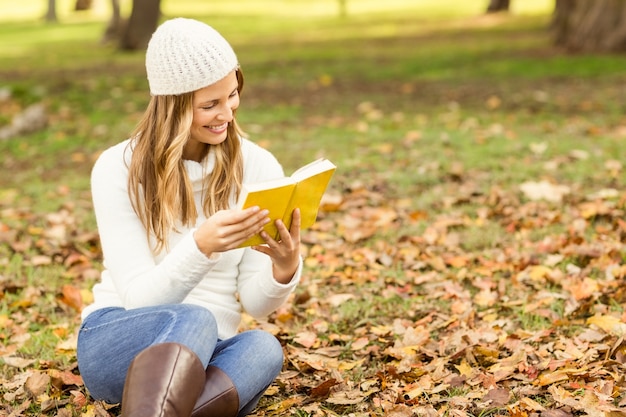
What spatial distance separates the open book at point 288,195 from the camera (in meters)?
2.58

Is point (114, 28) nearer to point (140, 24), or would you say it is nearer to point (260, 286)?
point (140, 24)

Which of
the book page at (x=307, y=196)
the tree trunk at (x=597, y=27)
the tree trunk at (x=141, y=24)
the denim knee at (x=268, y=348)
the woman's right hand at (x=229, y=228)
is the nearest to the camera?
the woman's right hand at (x=229, y=228)

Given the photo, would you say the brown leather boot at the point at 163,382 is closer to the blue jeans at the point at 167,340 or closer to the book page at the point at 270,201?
the blue jeans at the point at 167,340

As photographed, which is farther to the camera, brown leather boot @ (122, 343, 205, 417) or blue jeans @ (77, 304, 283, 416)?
blue jeans @ (77, 304, 283, 416)

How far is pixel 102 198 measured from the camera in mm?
2953

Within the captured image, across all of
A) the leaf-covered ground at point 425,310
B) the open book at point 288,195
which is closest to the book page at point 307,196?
the open book at point 288,195

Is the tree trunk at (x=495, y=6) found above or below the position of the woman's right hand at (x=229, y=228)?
below

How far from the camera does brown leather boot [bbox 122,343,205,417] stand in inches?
98.3

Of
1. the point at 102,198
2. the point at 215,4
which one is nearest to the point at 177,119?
the point at 102,198

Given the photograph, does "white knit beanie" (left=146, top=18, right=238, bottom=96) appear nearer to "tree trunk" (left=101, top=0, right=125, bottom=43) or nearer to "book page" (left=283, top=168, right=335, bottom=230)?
"book page" (left=283, top=168, right=335, bottom=230)

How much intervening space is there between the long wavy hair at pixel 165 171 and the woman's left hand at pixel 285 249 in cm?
30

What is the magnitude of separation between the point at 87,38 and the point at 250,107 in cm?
1392

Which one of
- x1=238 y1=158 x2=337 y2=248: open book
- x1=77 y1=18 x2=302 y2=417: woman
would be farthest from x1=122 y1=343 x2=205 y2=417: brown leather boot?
x1=238 y1=158 x2=337 y2=248: open book

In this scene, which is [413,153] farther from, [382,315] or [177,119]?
[177,119]
